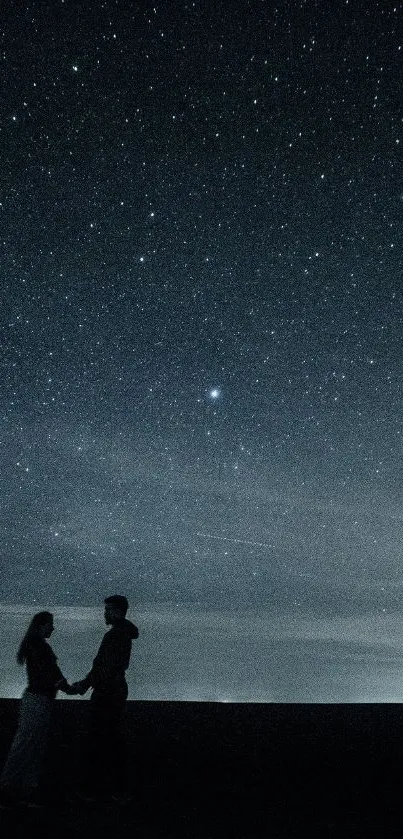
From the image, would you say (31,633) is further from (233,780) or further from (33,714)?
(233,780)

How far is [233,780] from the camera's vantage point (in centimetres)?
631

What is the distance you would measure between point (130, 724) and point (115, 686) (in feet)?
17.7

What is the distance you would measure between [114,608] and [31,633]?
0.72 meters

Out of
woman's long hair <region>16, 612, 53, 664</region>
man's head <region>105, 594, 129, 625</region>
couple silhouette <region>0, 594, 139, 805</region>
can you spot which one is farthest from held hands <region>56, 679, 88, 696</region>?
man's head <region>105, 594, 129, 625</region>

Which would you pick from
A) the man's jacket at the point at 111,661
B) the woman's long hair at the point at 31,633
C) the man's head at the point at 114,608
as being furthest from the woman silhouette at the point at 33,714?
the man's head at the point at 114,608

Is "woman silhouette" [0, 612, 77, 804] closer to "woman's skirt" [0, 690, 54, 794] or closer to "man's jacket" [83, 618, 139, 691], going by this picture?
"woman's skirt" [0, 690, 54, 794]

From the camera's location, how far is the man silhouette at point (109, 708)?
5.27 m

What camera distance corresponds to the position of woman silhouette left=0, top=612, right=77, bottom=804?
5.19m

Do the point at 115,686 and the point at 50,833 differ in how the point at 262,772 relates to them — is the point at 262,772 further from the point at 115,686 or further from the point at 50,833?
the point at 50,833

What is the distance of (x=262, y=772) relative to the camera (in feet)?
22.2

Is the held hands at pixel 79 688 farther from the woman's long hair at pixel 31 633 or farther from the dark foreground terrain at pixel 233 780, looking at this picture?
the dark foreground terrain at pixel 233 780

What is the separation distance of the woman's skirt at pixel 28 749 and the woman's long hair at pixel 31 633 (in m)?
0.32

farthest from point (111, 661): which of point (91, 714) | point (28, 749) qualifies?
point (28, 749)

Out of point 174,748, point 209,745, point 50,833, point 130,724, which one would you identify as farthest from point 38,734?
point 130,724
